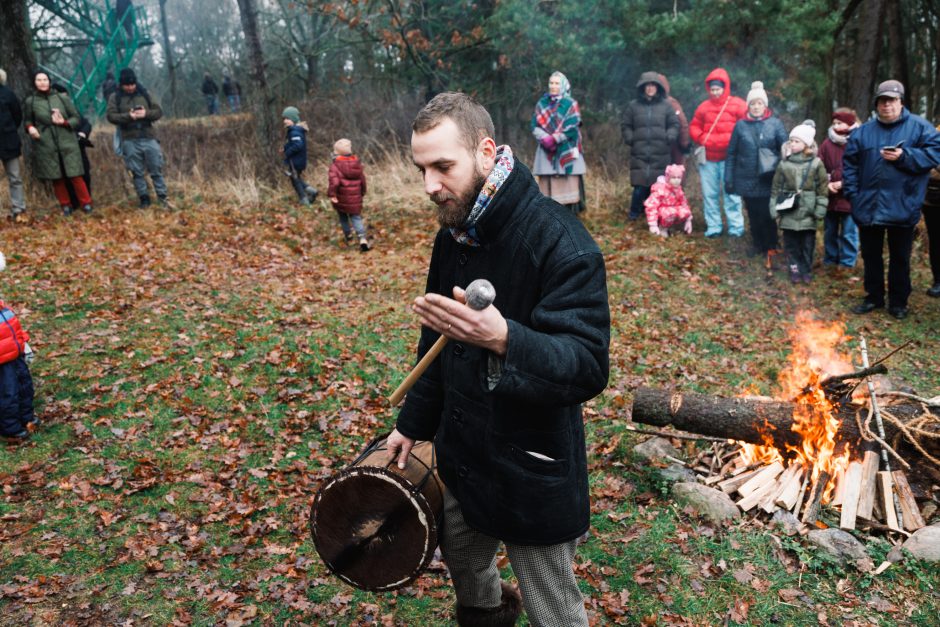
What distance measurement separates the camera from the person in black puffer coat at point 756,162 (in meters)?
9.74

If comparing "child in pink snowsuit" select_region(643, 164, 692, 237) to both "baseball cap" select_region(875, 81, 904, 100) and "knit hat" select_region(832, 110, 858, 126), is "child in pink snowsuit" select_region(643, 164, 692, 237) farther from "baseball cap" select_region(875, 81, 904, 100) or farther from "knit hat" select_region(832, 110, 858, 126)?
"baseball cap" select_region(875, 81, 904, 100)

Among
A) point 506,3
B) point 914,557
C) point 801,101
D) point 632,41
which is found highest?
point 506,3

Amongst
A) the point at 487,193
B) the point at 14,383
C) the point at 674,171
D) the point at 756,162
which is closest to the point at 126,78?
the point at 14,383

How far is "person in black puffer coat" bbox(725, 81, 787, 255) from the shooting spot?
974cm

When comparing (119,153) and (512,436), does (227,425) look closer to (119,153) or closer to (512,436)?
(512,436)

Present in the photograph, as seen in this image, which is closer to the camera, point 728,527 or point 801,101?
point 728,527

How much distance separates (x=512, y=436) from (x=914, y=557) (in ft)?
10.6

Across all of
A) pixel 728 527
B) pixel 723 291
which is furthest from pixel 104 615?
pixel 723 291

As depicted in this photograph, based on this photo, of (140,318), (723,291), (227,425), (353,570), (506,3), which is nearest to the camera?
(353,570)

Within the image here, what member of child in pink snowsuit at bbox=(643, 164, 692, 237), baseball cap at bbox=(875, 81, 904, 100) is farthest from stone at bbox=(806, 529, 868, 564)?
child in pink snowsuit at bbox=(643, 164, 692, 237)

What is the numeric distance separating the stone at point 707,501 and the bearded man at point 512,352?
2.38 meters

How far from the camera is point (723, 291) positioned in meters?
9.38

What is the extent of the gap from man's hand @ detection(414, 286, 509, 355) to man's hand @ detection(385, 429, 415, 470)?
3.08 ft

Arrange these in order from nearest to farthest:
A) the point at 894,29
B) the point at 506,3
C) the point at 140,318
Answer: the point at 140,318 < the point at 506,3 < the point at 894,29
